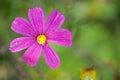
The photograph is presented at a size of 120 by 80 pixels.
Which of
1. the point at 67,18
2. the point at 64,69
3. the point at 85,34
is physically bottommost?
the point at 64,69

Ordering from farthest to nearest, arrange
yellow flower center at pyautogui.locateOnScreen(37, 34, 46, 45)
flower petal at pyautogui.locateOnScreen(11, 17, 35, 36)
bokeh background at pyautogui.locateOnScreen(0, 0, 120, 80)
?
bokeh background at pyautogui.locateOnScreen(0, 0, 120, 80), yellow flower center at pyautogui.locateOnScreen(37, 34, 46, 45), flower petal at pyautogui.locateOnScreen(11, 17, 35, 36)

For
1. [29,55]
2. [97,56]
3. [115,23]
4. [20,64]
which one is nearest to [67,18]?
[20,64]

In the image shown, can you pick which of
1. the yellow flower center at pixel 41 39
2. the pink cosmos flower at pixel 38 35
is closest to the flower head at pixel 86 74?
the pink cosmos flower at pixel 38 35

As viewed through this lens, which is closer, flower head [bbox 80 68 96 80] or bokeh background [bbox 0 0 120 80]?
flower head [bbox 80 68 96 80]

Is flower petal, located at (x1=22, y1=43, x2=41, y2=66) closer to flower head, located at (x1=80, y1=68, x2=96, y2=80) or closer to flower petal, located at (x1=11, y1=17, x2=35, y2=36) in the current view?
flower petal, located at (x1=11, y1=17, x2=35, y2=36)

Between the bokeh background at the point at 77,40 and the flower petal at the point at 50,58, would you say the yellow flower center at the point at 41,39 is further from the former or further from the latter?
the bokeh background at the point at 77,40

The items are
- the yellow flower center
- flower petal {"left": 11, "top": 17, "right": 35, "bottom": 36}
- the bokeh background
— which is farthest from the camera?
the bokeh background

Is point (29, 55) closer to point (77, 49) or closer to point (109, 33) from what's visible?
point (77, 49)

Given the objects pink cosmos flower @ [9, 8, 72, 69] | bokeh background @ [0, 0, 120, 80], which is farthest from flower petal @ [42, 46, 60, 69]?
bokeh background @ [0, 0, 120, 80]
